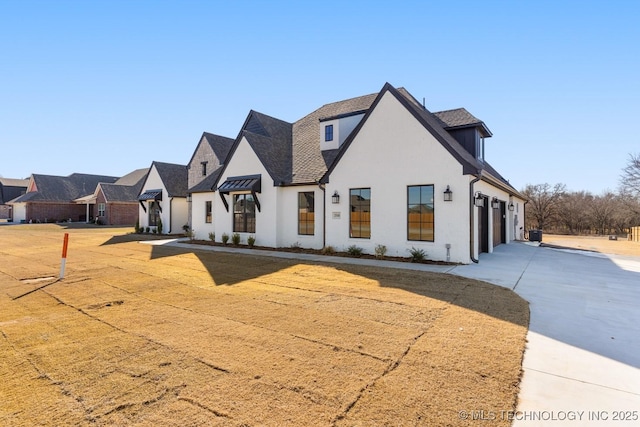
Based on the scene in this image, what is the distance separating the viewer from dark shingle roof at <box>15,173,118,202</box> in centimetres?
Answer: 3967

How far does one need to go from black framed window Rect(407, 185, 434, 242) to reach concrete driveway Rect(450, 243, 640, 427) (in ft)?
8.69

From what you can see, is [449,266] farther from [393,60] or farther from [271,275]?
Result: [393,60]

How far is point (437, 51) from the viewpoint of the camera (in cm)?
1157

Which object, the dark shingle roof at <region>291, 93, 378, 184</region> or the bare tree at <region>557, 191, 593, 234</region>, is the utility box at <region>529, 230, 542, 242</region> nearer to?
the dark shingle roof at <region>291, 93, 378, 184</region>

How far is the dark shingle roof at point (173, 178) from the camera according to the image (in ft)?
84.1

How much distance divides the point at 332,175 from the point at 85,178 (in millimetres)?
49686

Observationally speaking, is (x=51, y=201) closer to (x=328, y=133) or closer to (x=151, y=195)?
(x=151, y=195)

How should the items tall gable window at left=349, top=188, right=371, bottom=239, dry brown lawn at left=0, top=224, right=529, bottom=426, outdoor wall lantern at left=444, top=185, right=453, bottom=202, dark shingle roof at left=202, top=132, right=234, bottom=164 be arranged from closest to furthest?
1. dry brown lawn at left=0, top=224, right=529, bottom=426
2. outdoor wall lantern at left=444, top=185, right=453, bottom=202
3. tall gable window at left=349, top=188, right=371, bottom=239
4. dark shingle roof at left=202, top=132, right=234, bottom=164

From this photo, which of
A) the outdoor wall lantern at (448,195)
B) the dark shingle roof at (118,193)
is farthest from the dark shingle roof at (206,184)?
the dark shingle roof at (118,193)

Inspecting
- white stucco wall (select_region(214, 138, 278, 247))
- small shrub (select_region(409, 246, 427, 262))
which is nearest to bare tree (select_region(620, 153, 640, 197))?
small shrub (select_region(409, 246, 427, 262))

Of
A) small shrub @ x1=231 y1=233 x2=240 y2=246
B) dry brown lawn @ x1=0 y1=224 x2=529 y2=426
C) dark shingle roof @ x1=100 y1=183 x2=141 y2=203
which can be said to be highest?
dark shingle roof @ x1=100 y1=183 x2=141 y2=203

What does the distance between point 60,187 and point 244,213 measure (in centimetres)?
4110

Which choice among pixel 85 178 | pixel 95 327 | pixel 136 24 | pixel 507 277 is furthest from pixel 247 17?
pixel 85 178

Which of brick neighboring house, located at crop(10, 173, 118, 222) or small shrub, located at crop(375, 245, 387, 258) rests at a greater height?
brick neighboring house, located at crop(10, 173, 118, 222)
